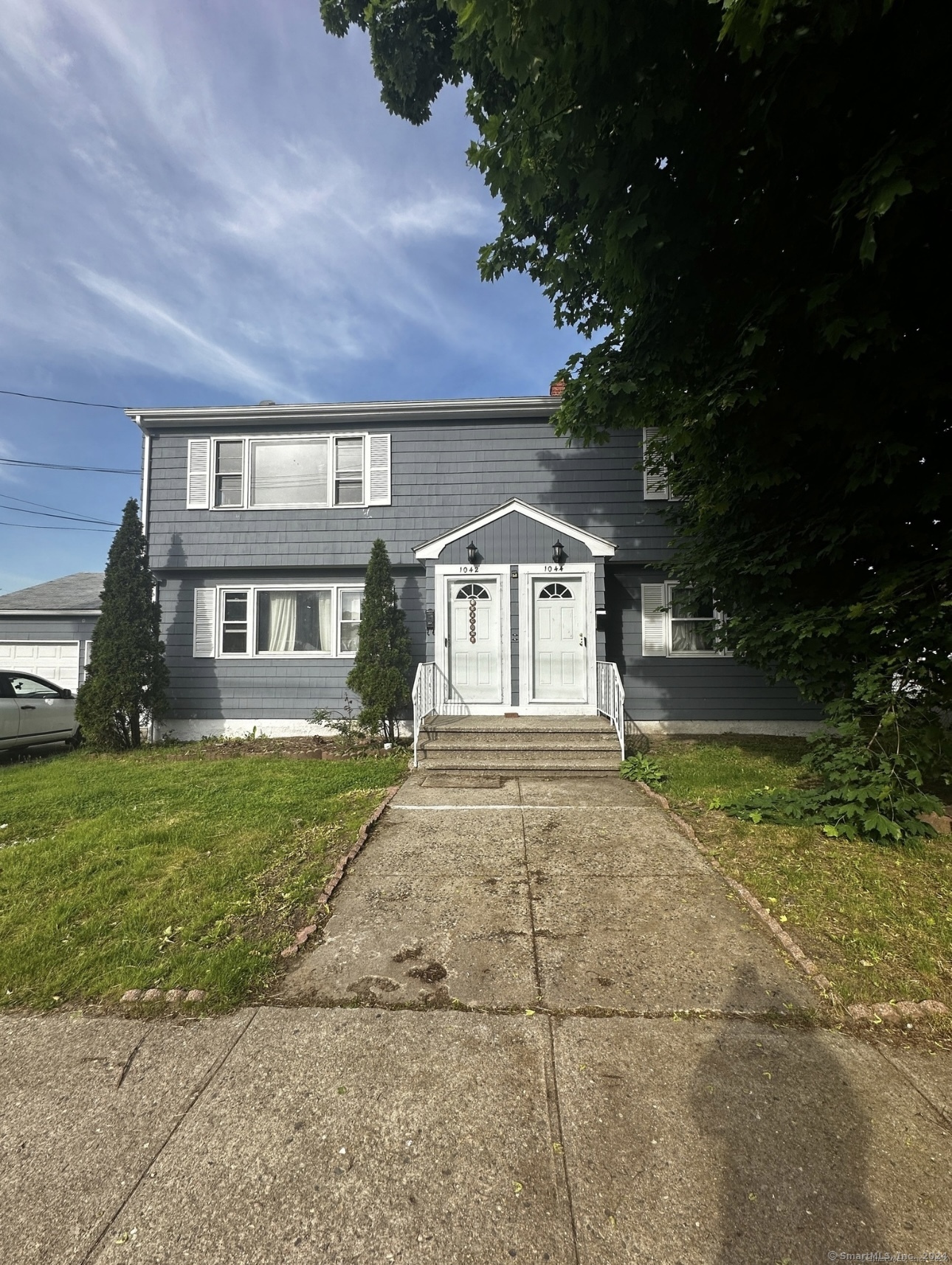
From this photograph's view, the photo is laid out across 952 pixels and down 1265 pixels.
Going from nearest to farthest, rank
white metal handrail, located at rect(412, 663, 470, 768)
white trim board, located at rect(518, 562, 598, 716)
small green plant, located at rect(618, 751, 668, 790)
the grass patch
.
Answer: the grass patch → small green plant, located at rect(618, 751, 668, 790) → white metal handrail, located at rect(412, 663, 470, 768) → white trim board, located at rect(518, 562, 598, 716)

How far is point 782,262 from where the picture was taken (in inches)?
160

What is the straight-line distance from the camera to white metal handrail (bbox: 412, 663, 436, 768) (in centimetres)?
718

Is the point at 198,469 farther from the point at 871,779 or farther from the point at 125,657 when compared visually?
the point at 871,779

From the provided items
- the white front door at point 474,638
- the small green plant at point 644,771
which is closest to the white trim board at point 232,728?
the white front door at point 474,638

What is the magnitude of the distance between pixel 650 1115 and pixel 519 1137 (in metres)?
0.48

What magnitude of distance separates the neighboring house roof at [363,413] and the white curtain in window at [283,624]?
312 centimetres

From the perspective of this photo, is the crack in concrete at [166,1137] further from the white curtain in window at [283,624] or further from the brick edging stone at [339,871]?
the white curtain in window at [283,624]

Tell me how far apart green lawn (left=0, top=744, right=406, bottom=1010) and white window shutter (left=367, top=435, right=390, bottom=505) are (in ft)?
15.8

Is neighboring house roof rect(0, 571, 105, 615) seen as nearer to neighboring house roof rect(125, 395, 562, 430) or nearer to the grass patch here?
neighboring house roof rect(125, 395, 562, 430)

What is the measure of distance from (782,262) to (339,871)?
5.47 meters

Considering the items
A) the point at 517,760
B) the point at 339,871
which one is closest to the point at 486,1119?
the point at 339,871

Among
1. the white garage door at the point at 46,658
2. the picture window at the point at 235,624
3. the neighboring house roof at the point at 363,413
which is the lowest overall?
the white garage door at the point at 46,658

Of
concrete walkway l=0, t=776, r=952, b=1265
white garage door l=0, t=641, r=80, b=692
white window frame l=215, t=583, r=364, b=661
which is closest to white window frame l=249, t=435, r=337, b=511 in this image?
white window frame l=215, t=583, r=364, b=661

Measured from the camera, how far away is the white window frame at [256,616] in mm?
9867
